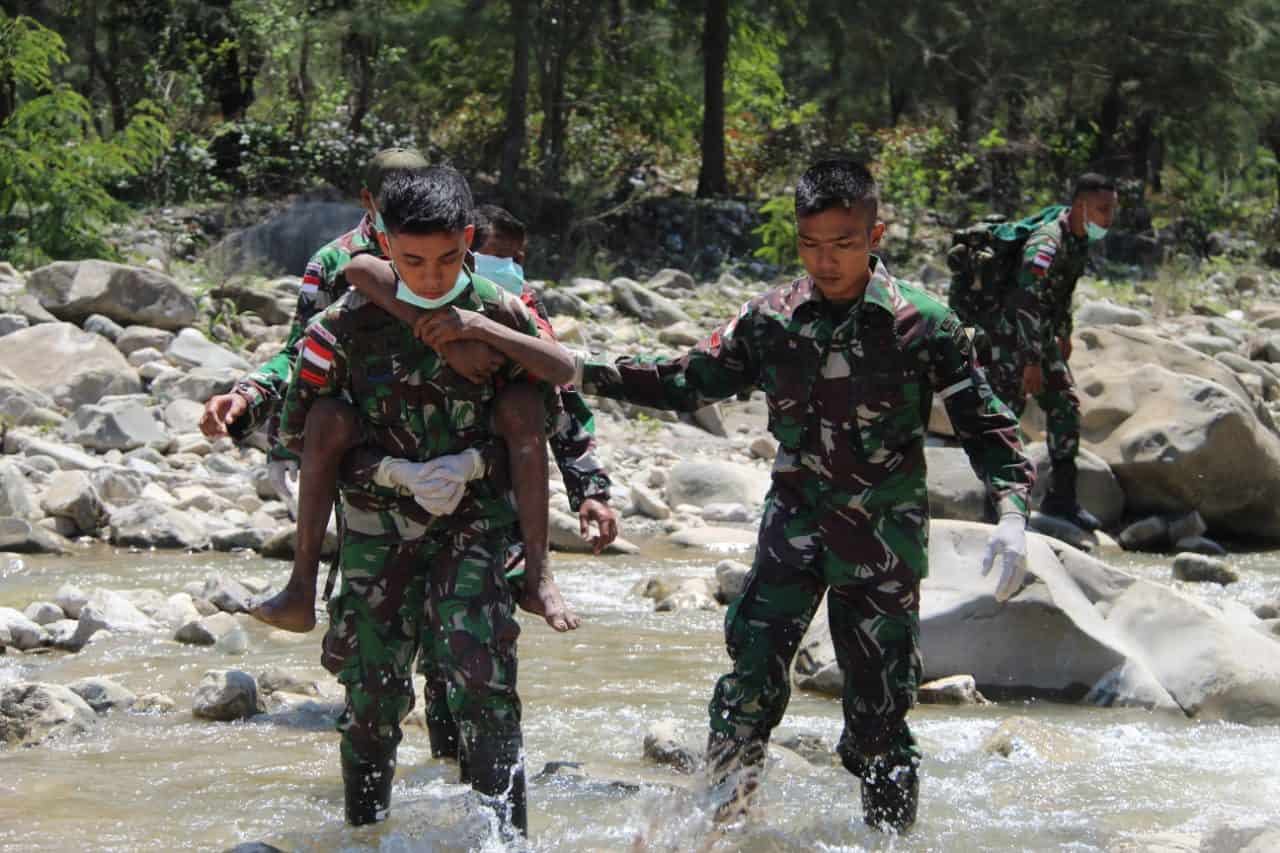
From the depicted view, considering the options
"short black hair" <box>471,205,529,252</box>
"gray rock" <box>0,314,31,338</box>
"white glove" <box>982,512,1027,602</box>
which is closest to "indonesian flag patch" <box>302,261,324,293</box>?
"short black hair" <box>471,205,529,252</box>

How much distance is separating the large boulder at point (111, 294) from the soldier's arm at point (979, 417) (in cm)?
950

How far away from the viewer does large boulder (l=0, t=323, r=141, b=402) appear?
36.4 ft

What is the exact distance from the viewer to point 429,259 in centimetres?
354

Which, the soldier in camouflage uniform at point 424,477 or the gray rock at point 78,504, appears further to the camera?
the gray rock at point 78,504

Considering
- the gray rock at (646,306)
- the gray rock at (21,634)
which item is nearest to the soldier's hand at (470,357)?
the gray rock at (21,634)

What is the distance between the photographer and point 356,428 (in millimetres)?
3648

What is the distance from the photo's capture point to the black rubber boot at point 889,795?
4.07 meters

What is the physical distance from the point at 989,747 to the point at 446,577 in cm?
231

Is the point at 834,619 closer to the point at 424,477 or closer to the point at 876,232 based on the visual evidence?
the point at 876,232

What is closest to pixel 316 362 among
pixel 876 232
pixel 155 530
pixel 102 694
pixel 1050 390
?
pixel 876 232

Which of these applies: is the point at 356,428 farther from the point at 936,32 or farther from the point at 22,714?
the point at 936,32

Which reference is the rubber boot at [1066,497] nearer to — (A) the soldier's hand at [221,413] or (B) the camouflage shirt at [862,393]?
(B) the camouflage shirt at [862,393]

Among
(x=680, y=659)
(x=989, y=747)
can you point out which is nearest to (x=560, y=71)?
(x=680, y=659)

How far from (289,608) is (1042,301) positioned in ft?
20.1
